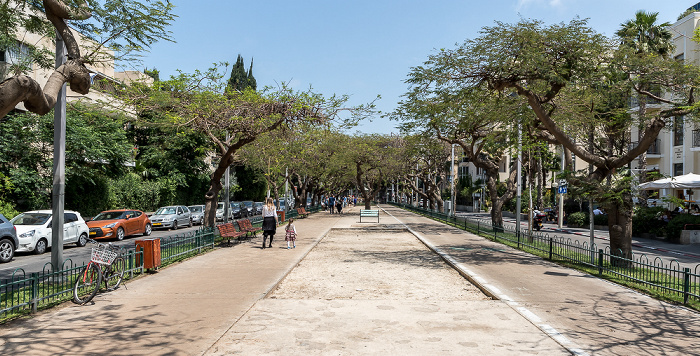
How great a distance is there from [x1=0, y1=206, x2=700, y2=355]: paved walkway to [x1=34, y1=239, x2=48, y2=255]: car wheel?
27.2 feet

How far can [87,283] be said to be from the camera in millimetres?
8789

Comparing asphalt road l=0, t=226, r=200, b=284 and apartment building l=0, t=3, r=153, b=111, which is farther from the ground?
apartment building l=0, t=3, r=153, b=111

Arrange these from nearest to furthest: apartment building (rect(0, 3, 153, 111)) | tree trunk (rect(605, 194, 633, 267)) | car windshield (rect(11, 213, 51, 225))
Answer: apartment building (rect(0, 3, 153, 111)) < tree trunk (rect(605, 194, 633, 267)) < car windshield (rect(11, 213, 51, 225))

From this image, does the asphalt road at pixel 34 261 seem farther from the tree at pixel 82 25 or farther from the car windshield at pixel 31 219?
the tree at pixel 82 25

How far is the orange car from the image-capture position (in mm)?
21547

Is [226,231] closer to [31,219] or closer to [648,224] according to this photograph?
[31,219]

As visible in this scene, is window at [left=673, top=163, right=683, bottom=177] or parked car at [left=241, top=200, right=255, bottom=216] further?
parked car at [left=241, top=200, right=255, bottom=216]

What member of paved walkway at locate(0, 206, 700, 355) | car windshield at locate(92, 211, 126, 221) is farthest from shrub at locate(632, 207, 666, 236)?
car windshield at locate(92, 211, 126, 221)

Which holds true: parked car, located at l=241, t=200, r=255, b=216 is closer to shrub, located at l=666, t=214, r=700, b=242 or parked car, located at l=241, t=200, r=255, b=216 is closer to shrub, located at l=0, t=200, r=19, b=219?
shrub, located at l=0, t=200, r=19, b=219

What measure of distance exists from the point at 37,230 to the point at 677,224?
27.0 m

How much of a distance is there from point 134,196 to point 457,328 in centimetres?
3339

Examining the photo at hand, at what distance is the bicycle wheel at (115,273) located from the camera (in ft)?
30.9

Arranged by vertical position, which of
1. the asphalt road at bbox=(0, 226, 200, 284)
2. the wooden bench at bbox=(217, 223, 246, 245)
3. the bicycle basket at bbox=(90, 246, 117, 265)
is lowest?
the asphalt road at bbox=(0, 226, 200, 284)

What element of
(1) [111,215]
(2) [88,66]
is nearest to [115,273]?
(2) [88,66]
